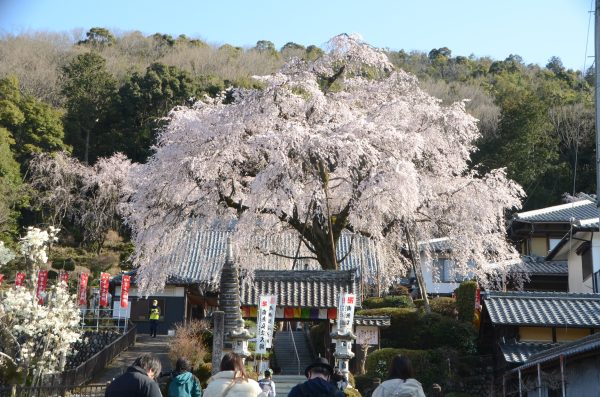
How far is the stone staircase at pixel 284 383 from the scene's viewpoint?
1783cm

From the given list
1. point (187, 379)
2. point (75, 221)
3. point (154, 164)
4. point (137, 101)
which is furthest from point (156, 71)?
point (187, 379)

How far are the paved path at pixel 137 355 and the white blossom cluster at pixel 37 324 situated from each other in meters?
3.64

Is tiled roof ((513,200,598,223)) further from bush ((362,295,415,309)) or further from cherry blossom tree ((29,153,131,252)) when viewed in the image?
cherry blossom tree ((29,153,131,252))

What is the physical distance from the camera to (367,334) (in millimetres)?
19906

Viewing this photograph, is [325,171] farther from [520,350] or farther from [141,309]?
[141,309]

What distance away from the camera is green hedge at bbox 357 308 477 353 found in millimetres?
20672

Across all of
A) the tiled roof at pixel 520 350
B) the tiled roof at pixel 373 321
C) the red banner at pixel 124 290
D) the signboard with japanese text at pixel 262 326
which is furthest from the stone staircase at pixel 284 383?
the red banner at pixel 124 290

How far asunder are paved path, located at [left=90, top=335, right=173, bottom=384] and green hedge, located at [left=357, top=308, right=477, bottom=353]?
682cm

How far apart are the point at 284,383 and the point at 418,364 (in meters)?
3.48

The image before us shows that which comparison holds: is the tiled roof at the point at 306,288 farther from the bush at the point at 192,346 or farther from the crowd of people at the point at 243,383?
the crowd of people at the point at 243,383

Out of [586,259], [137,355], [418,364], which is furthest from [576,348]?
[137,355]

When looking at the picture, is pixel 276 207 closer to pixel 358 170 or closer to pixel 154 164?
pixel 358 170

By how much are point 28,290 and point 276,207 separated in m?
6.24

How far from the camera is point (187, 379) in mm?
7164
